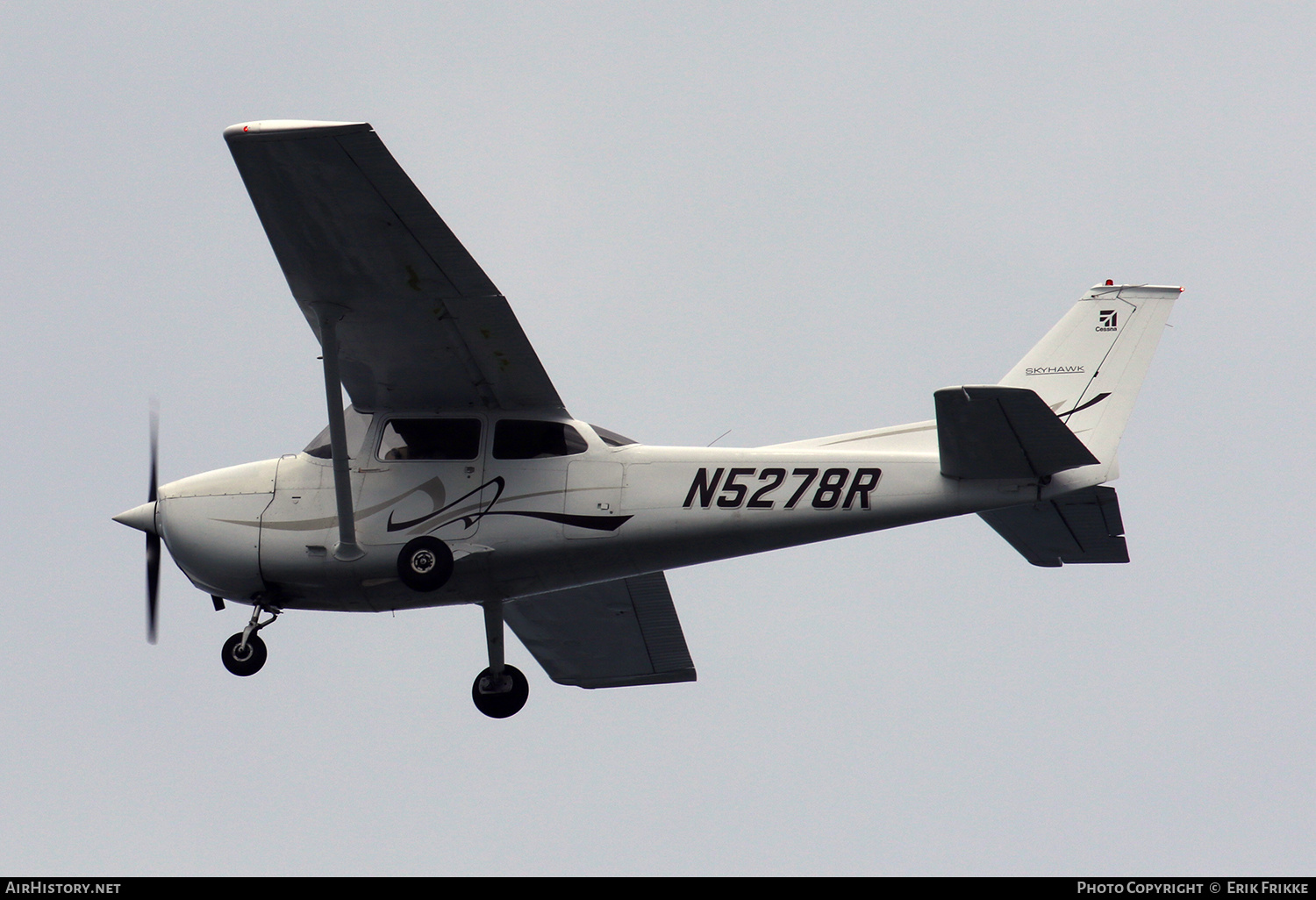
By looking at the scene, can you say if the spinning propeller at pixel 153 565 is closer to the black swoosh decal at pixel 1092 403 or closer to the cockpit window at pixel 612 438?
the cockpit window at pixel 612 438

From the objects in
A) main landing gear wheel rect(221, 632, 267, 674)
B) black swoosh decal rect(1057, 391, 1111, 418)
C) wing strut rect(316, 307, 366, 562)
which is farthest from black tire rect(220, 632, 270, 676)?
black swoosh decal rect(1057, 391, 1111, 418)

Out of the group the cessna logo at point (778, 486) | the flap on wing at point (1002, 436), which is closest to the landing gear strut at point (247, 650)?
the cessna logo at point (778, 486)

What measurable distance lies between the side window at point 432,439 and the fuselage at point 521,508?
2cm

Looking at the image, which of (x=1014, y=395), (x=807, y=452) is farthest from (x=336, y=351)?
(x=1014, y=395)

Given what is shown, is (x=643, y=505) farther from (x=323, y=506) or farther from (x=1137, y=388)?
(x=1137, y=388)

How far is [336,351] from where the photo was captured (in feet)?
54.2

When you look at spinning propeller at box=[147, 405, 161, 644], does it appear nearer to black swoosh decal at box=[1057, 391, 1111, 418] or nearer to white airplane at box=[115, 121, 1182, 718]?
white airplane at box=[115, 121, 1182, 718]

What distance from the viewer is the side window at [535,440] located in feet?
56.1

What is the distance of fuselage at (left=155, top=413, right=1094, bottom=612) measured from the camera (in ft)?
53.3

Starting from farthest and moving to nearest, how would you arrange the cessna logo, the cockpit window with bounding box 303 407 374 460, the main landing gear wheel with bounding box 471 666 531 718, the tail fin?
the main landing gear wheel with bounding box 471 666 531 718, the cockpit window with bounding box 303 407 374 460, the tail fin, the cessna logo

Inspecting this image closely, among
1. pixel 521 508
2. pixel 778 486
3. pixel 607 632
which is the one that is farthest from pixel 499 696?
pixel 778 486

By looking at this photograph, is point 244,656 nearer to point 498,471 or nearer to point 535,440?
point 498,471

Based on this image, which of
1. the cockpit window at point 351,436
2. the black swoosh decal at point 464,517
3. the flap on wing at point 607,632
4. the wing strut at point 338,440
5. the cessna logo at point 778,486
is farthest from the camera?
the flap on wing at point 607,632

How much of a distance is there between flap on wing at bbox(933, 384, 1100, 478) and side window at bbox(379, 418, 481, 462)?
4.60 metres
